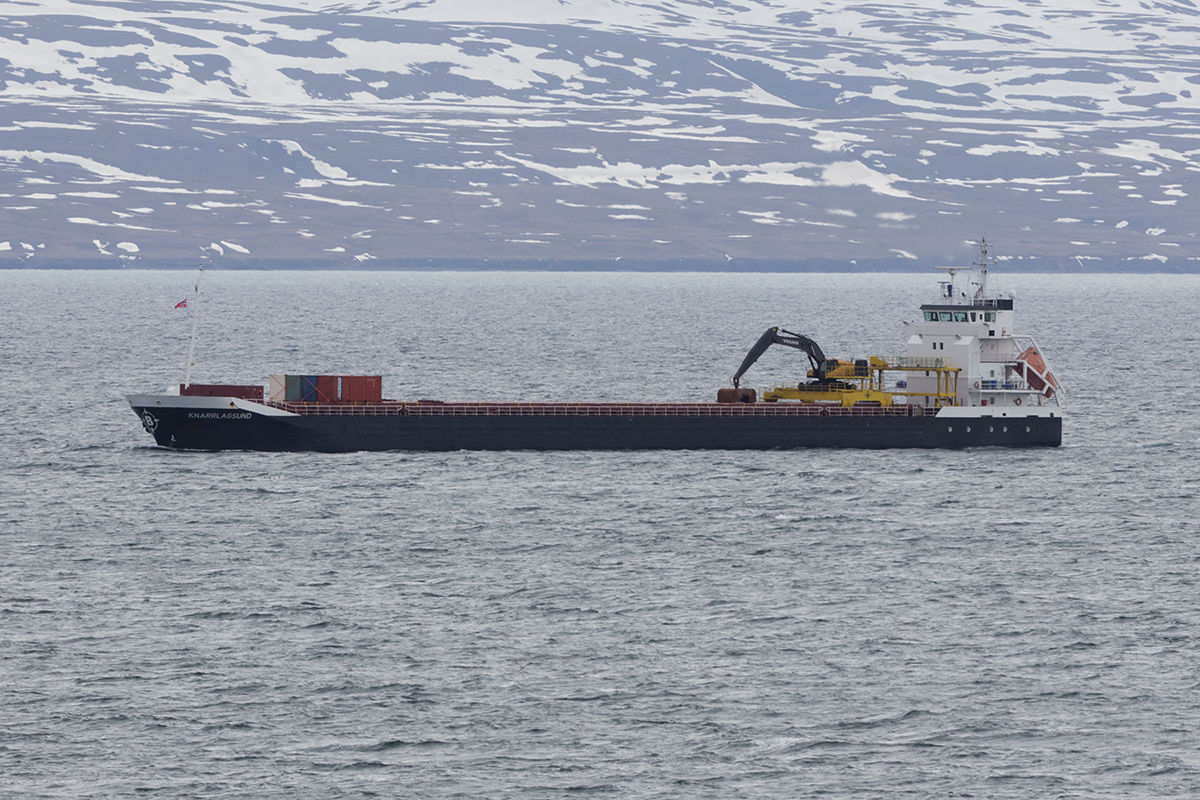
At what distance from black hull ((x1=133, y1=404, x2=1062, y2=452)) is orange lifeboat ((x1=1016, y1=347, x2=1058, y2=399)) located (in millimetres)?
1987

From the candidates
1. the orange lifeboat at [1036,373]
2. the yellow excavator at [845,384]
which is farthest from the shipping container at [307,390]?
the orange lifeboat at [1036,373]

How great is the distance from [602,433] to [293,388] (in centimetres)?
1819

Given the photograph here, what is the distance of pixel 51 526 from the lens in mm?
70625

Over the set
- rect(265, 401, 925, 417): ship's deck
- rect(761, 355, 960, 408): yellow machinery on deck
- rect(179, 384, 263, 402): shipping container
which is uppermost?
rect(761, 355, 960, 408): yellow machinery on deck

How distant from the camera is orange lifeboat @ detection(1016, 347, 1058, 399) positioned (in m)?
94.3

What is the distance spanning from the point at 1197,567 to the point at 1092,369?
97.5 metres

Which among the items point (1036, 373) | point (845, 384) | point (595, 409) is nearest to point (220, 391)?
point (595, 409)

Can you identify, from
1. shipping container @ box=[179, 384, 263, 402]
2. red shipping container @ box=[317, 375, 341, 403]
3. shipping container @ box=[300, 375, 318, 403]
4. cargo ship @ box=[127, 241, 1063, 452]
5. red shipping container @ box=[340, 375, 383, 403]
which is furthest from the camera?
red shipping container @ box=[340, 375, 383, 403]

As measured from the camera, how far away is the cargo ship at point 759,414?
92188mm

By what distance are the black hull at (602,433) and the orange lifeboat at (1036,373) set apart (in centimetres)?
199

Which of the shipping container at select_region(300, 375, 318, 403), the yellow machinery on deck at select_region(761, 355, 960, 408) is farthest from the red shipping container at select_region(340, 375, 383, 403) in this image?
the yellow machinery on deck at select_region(761, 355, 960, 408)

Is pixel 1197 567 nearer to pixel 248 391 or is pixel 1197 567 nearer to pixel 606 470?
pixel 606 470

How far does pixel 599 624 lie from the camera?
54375 millimetres

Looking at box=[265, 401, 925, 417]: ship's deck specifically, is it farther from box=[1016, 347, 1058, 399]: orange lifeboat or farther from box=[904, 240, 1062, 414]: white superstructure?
box=[1016, 347, 1058, 399]: orange lifeboat
